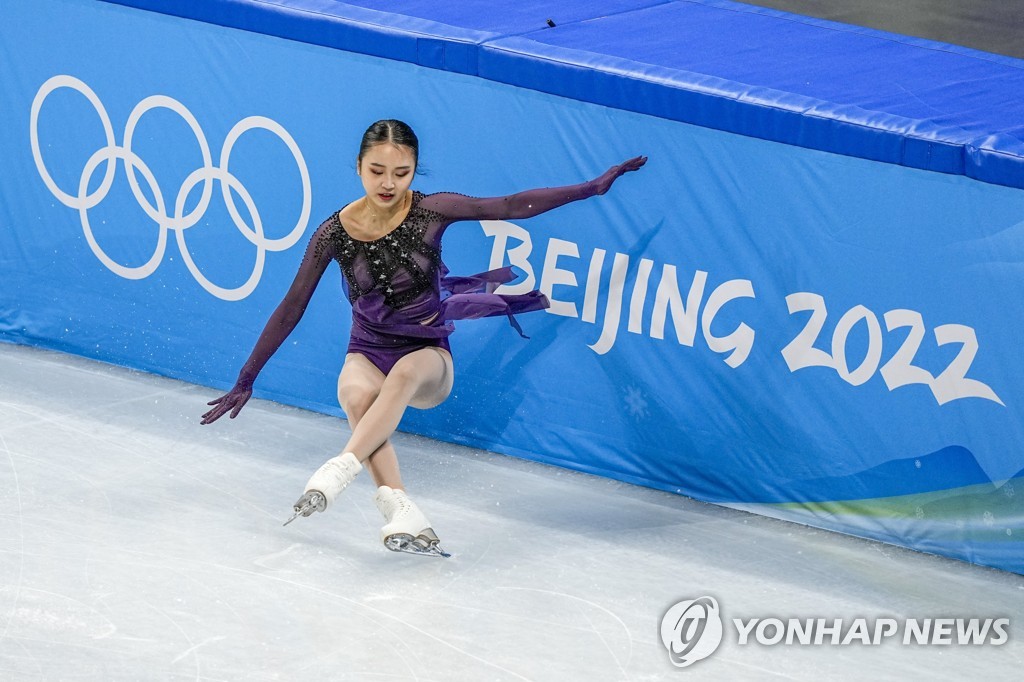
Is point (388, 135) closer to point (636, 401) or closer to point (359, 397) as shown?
point (359, 397)

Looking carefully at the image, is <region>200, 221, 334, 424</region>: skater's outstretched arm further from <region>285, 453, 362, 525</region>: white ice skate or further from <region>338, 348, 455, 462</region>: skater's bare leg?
<region>285, 453, 362, 525</region>: white ice skate

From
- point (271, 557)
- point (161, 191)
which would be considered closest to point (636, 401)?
point (271, 557)

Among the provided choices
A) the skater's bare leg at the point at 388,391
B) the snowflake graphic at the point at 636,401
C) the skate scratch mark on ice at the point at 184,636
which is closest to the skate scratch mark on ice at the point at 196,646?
the skate scratch mark on ice at the point at 184,636

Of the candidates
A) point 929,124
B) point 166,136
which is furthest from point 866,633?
point 166,136

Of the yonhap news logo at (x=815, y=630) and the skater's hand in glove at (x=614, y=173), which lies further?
the skater's hand in glove at (x=614, y=173)

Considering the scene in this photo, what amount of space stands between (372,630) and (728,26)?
3129mm

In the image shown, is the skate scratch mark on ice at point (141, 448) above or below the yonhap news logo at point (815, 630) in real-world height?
below

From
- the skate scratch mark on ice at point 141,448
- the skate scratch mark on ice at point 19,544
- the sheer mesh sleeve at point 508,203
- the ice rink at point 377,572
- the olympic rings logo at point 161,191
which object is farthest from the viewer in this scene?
the olympic rings logo at point 161,191

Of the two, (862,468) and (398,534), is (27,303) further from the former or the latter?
(862,468)

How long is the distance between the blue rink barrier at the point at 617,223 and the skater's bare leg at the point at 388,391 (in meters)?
→ 0.52

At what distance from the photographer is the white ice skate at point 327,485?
18.0 feet

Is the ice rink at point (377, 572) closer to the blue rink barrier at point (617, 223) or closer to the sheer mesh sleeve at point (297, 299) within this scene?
the blue rink barrier at point (617, 223)

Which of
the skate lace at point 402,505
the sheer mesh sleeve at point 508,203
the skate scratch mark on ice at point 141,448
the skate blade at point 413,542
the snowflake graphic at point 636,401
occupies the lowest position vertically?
the skate scratch mark on ice at point 141,448

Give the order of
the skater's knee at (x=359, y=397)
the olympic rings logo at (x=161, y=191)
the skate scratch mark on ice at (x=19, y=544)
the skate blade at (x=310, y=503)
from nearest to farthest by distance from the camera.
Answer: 1. the skate scratch mark on ice at (x=19, y=544)
2. the skate blade at (x=310, y=503)
3. the skater's knee at (x=359, y=397)
4. the olympic rings logo at (x=161, y=191)
